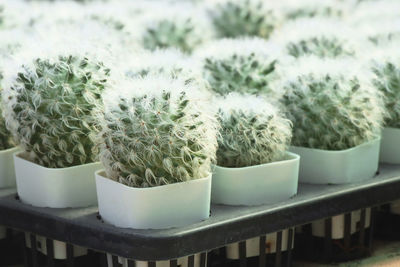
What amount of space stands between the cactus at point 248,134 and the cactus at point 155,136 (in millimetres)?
128

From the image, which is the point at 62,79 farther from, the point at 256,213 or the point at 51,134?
the point at 256,213

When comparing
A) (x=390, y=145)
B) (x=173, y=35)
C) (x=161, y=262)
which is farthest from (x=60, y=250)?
(x=173, y=35)

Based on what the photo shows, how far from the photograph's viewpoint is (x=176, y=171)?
1508mm

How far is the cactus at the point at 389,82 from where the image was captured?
6.76 ft

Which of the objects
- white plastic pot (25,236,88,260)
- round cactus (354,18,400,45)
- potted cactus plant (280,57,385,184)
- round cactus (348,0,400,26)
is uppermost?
round cactus (348,0,400,26)

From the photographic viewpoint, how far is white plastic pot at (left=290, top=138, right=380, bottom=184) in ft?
6.06

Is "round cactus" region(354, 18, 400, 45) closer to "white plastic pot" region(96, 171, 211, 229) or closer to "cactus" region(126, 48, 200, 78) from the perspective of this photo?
"cactus" region(126, 48, 200, 78)

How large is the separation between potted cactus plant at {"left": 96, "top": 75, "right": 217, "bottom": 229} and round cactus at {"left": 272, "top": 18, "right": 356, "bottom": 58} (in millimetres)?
849

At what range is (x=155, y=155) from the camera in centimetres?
149

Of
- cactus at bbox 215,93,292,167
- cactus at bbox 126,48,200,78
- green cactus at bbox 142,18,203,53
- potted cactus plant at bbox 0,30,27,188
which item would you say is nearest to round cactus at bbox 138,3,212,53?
green cactus at bbox 142,18,203,53

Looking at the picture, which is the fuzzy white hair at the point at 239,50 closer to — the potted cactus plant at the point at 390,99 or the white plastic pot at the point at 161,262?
the potted cactus plant at the point at 390,99

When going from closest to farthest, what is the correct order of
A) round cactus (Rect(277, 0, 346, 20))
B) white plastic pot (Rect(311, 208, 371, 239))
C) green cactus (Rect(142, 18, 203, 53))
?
1. white plastic pot (Rect(311, 208, 371, 239))
2. green cactus (Rect(142, 18, 203, 53))
3. round cactus (Rect(277, 0, 346, 20))

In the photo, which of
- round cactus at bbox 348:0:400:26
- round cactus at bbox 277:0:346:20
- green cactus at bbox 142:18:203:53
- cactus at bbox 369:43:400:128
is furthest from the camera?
round cactus at bbox 277:0:346:20

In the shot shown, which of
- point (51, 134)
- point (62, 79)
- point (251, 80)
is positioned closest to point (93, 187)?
point (51, 134)
